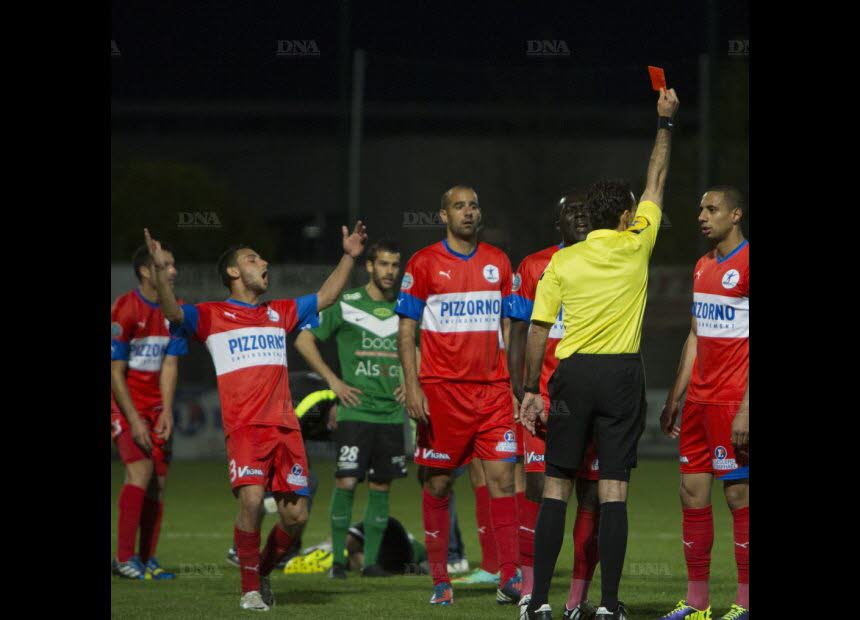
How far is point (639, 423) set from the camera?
5957 millimetres

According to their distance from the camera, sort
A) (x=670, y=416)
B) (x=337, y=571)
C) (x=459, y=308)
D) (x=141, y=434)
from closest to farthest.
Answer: (x=670, y=416), (x=459, y=308), (x=141, y=434), (x=337, y=571)

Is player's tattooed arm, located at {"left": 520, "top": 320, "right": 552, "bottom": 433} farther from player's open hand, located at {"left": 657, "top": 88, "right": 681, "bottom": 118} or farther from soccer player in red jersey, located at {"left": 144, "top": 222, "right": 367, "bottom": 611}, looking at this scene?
soccer player in red jersey, located at {"left": 144, "top": 222, "right": 367, "bottom": 611}

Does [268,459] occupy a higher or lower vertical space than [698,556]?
higher

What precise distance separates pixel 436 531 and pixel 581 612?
133 centimetres

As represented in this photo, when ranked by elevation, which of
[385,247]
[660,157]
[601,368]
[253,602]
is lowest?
[253,602]

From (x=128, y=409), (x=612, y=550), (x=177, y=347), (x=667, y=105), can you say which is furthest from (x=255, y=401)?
(x=667, y=105)

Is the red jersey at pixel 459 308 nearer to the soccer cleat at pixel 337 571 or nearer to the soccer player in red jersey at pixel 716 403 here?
the soccer player in red jersey at pixel 716 403

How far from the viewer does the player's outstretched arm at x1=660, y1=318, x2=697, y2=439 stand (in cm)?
659

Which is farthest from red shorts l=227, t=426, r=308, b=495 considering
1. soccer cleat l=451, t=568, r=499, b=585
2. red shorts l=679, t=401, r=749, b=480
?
red shorts l=679, t=401, r=749, b=480

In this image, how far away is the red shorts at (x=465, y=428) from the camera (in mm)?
7406

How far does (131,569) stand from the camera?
28.7ft

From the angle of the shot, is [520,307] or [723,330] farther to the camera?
[520,307]

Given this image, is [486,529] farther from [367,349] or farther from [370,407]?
[367,349]
